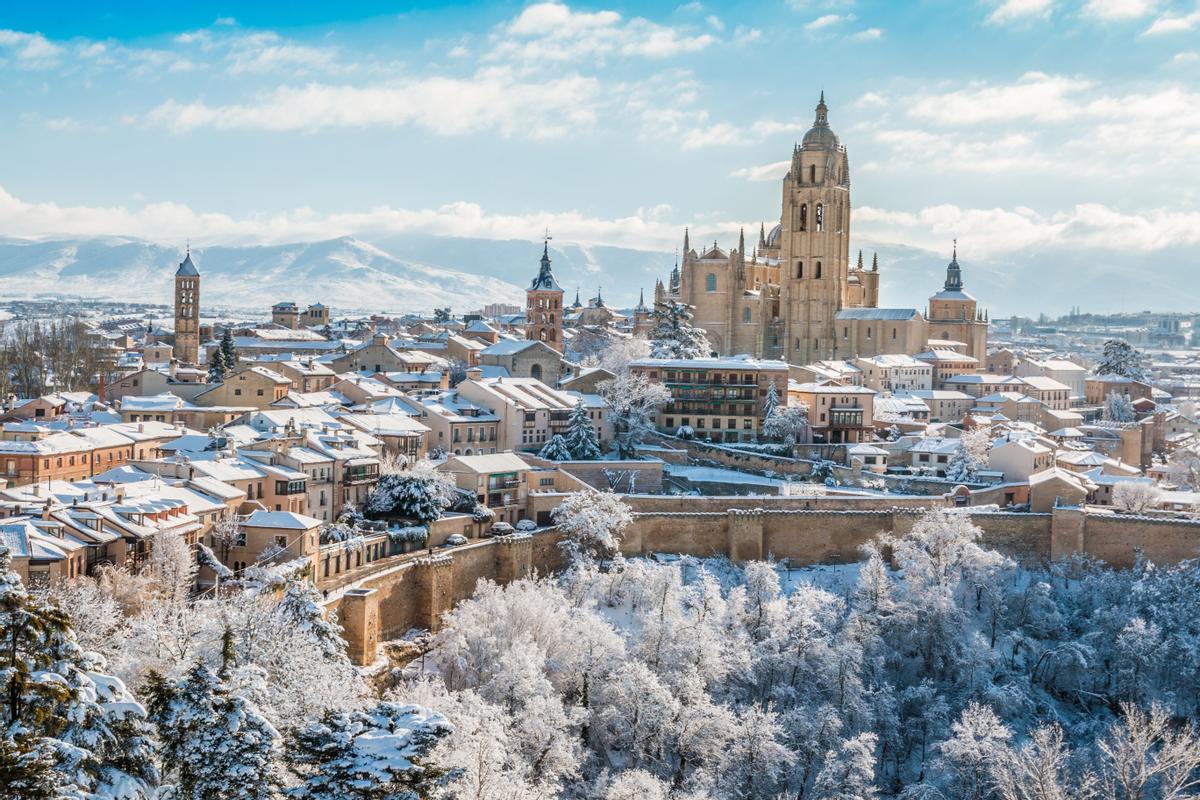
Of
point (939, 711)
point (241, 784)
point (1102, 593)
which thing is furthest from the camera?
point (1102, 593)

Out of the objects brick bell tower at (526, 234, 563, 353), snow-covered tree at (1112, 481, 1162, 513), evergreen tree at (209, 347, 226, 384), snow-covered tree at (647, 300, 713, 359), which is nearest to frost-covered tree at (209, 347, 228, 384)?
evergreen tree at (209, 347, 226, 384)

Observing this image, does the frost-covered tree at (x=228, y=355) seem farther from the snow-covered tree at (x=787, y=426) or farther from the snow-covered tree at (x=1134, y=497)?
the snow-covered tree at (x=1134, y=497)

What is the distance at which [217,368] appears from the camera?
6312cm

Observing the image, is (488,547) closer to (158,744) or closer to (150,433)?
(150,433)

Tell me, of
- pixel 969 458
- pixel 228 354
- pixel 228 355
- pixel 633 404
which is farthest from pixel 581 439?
pixel 228 354

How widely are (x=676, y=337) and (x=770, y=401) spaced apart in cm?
1135

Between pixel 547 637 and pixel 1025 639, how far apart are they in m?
14.4

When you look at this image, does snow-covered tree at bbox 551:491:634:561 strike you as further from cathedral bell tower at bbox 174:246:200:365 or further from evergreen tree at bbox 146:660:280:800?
cathedral bell tower at bbox 174:246:200:365

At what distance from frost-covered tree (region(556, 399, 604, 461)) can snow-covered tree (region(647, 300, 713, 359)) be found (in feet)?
39.2

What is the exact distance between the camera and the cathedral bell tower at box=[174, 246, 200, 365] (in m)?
75.6

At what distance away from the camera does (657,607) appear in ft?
122

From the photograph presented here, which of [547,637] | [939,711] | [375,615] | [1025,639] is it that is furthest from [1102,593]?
[375,615]

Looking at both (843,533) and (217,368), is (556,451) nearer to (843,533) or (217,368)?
(843,533)

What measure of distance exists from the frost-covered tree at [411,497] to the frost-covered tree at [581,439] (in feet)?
28.7
